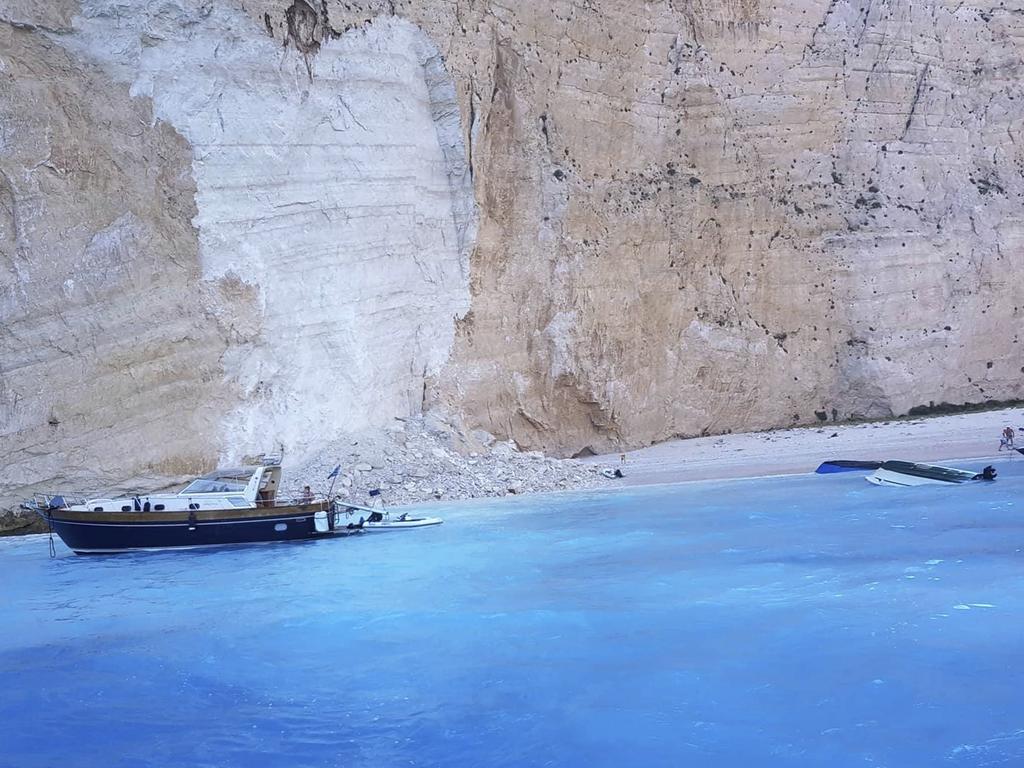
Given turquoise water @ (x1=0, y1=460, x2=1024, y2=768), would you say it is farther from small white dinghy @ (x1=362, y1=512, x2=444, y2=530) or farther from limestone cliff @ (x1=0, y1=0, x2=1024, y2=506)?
limestone cliff @ (x1=0, y1=0, x2=1024, y2=506)

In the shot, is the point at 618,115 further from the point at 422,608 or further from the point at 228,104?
the point at 422,608

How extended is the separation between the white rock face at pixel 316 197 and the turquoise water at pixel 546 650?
562cm

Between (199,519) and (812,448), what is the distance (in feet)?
43.2

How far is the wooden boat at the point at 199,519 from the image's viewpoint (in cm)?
1477

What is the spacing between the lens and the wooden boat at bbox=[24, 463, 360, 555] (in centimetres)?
1477

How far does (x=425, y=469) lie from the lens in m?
19.0

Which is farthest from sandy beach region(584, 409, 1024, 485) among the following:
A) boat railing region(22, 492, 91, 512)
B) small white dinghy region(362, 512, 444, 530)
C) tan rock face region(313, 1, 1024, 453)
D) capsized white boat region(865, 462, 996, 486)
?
boat railing region(22, 492, 91, 512)

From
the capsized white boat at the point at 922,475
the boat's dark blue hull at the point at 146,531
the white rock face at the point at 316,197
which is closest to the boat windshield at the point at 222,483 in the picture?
the boat's dark blue hull at the point at 146,531

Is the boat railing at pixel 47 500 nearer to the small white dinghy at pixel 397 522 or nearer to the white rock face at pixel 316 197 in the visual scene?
the white rock face at pixel 316 197

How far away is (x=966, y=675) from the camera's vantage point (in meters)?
7.35

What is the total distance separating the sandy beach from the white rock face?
5.32m

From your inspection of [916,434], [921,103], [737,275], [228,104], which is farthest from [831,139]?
[228,104]

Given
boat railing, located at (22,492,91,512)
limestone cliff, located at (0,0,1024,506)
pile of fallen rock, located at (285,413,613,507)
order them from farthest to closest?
pile of fallen rock, located at (285,413,613,507) → limestone cliff, located at (0,0,1024,506) → boat railing, located at (22,492,91,512)

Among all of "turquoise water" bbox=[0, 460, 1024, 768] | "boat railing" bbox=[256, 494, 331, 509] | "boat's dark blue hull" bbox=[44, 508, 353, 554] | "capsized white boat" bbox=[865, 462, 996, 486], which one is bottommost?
"turquoise water" bbox=[0, 460, 1024, 768]
